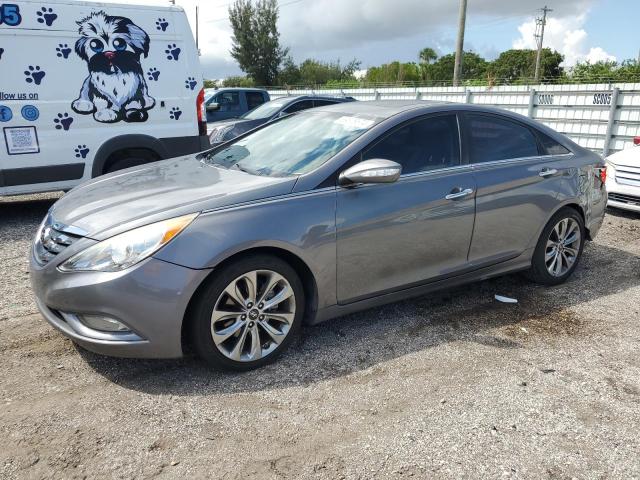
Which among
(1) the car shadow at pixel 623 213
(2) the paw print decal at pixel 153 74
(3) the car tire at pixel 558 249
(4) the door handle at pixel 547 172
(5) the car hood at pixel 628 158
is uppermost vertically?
(2) the paw print decal at pixel 153 74

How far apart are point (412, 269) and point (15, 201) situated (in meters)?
6.41

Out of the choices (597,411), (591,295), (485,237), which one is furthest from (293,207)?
(591,295)

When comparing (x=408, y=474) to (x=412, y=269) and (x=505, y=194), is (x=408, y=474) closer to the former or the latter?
(x=412, y=269)

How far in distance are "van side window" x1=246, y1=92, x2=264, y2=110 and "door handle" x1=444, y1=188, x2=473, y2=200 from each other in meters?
10.6

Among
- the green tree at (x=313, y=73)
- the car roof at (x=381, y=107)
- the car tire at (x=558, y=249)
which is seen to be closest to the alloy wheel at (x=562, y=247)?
the car tire at (x=558, y=249)

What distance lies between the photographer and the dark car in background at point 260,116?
33.1ft

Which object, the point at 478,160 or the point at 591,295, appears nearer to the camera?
the point at 478,160

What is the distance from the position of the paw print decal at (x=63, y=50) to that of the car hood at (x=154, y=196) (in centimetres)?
300

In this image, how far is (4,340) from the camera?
11.2 feet

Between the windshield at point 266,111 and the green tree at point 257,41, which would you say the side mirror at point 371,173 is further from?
the green tree at point 257,41

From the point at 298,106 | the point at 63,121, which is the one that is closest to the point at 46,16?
the point at 63,121

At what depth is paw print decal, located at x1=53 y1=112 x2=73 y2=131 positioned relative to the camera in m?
6.05

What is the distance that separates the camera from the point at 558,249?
15.1 feet

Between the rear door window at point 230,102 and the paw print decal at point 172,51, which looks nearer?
the paw print decal at point 172,51
